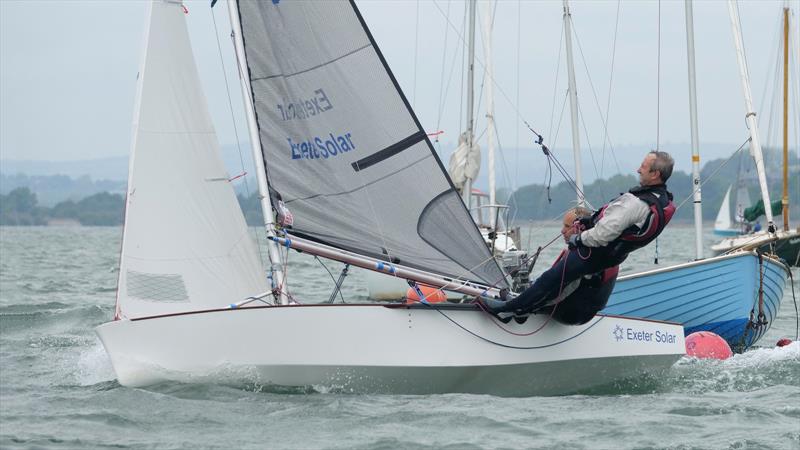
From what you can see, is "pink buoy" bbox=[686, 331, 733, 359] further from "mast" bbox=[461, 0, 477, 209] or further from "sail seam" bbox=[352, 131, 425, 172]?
"mast" bbox=[461, 0, 477, 209]

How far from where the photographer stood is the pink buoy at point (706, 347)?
9.39m

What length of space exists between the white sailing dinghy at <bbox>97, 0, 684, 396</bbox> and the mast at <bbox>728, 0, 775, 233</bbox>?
4.89 m

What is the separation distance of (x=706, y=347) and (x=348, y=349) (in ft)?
12.1

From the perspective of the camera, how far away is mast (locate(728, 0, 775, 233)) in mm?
12328

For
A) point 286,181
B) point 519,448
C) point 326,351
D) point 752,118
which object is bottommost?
point 519,448

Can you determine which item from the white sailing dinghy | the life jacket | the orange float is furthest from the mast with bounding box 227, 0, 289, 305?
the life jacket

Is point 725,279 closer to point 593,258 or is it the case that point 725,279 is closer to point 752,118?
point 752,118

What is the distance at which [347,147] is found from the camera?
7906 millimetres

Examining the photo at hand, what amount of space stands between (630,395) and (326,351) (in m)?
2.09

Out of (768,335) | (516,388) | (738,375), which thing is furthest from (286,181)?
(768,335)

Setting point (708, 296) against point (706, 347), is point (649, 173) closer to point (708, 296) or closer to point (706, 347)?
point (706, 347)

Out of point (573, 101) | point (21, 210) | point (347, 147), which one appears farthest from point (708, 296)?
point (21, 210)

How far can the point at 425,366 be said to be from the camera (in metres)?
7.19

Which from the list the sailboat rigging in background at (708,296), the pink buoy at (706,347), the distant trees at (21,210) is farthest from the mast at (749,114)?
the distant trees at (21,210)
